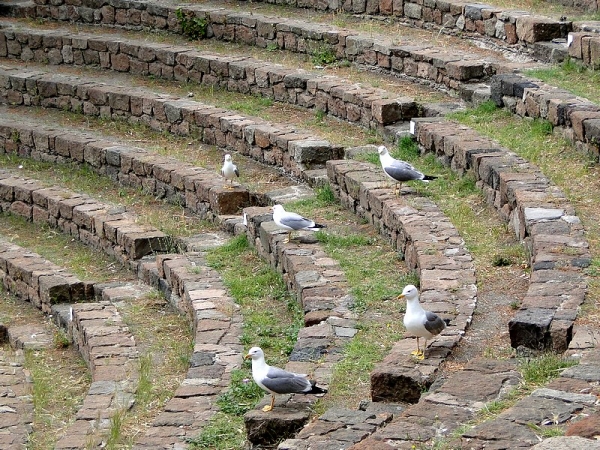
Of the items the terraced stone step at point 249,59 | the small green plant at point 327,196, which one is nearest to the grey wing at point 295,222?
the small green plant at point 327,196

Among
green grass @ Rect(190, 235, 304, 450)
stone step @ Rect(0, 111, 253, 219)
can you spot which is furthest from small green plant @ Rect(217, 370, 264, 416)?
stone step @ Rect(0, 111, 253, 219)

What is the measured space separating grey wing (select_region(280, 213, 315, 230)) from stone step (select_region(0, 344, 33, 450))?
2.57 metres

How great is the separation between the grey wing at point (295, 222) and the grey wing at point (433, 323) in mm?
3107

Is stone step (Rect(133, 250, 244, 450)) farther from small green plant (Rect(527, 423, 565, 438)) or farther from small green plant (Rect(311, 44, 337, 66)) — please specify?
small green plant (Rect(311, 44, 337, 66))

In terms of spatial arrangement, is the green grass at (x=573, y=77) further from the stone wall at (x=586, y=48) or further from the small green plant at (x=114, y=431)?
the small green plant at (x=114, y=431)

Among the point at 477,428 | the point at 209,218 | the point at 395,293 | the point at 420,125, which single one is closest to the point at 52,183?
the point at 209,218

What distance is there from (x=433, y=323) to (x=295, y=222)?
322cm

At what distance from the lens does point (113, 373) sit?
9.45 m

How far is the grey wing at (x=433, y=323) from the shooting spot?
738 centimetres

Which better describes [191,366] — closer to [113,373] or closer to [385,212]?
[113,373]

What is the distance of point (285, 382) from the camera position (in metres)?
7.27

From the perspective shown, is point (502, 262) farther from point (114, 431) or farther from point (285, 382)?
point (114, 431)

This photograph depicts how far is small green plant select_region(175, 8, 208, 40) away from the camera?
17531 mm

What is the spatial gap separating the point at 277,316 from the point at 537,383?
3.71 meters
